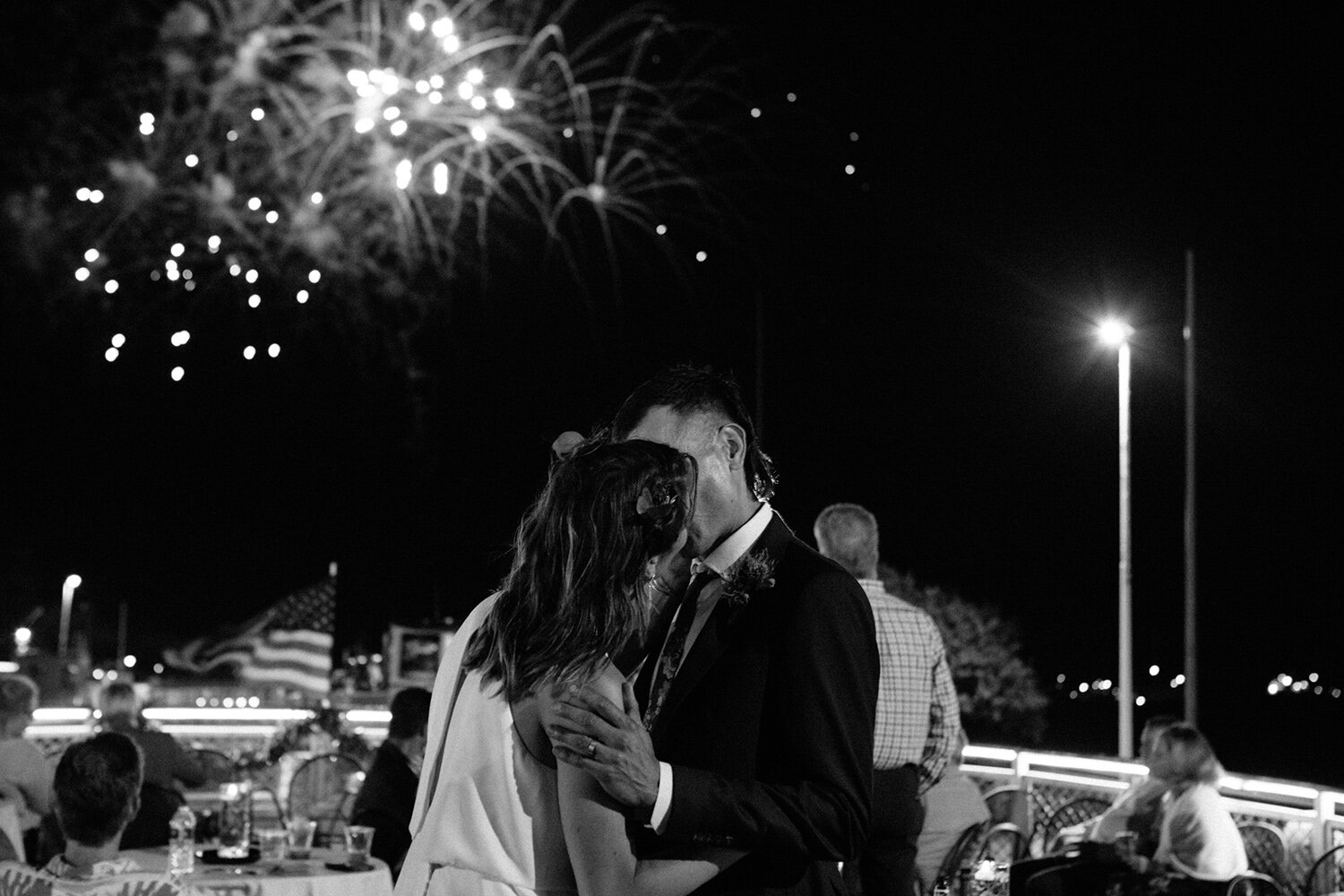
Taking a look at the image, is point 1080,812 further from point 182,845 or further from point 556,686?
point 556,686

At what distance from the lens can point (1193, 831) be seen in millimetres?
7938

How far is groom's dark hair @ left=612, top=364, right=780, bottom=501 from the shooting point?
3.54m

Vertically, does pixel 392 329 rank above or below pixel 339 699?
above

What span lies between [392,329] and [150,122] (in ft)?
18.7

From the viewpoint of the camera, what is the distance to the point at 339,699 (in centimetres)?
2034

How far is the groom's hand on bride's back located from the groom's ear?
2.77 feet

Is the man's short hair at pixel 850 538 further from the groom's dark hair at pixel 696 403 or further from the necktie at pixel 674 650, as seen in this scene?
the necktie at pixel 674 650

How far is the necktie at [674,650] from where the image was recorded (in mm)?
3131

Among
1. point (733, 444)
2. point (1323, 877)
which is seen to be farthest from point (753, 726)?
point (1323, 877)

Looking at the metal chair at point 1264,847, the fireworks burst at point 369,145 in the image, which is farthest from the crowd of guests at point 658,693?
the fireworks burst at point 369,145

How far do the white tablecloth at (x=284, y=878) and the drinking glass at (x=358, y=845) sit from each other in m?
0.07

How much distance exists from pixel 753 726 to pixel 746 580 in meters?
0.30

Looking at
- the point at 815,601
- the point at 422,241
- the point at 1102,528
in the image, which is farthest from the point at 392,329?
the point at 1102,528

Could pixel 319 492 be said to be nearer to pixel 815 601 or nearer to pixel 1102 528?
pixel 1102 528
